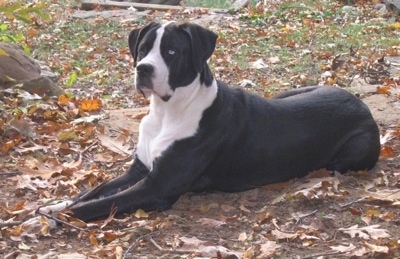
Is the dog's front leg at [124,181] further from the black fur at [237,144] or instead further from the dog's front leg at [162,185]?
the dog's front leg at [162,185]

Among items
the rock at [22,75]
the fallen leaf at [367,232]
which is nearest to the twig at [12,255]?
the fallen leaf at [367,232]

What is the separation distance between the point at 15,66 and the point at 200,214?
350 centimetres

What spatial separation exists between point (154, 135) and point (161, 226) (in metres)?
0.87

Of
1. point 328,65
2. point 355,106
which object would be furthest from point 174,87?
point 328,65

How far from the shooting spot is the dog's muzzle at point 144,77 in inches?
198

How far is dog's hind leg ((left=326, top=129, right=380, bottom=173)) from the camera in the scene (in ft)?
19.1

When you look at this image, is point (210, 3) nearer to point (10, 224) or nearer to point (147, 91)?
point (147, 91)

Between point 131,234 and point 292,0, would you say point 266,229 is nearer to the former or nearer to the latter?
point 131,234

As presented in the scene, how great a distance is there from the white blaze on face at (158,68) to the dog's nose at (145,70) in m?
0.02

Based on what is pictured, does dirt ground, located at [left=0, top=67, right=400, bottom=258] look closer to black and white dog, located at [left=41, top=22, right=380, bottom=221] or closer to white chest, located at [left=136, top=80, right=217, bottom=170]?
black and white dog, located at [left=41, top=22, right=380, bottom=221]

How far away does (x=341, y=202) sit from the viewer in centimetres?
518

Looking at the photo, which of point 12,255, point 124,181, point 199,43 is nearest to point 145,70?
point 199,43

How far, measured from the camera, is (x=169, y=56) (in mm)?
5113

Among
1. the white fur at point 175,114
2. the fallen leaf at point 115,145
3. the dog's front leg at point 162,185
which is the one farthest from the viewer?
the fallen leaf at point 115,145
